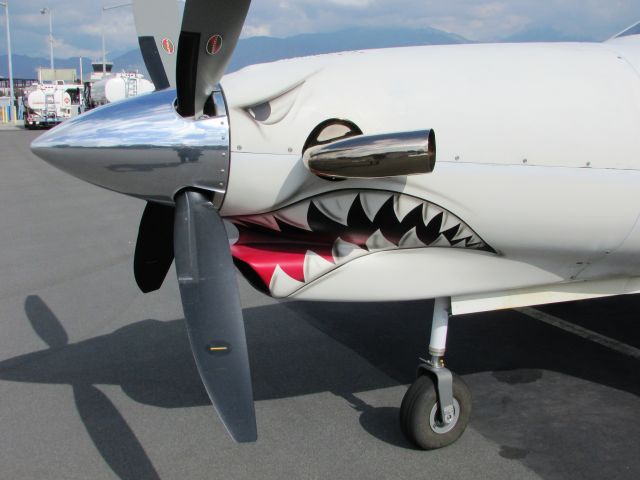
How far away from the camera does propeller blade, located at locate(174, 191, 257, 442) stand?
2.40 metres

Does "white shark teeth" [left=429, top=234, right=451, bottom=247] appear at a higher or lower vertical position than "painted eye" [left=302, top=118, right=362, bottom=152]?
lower

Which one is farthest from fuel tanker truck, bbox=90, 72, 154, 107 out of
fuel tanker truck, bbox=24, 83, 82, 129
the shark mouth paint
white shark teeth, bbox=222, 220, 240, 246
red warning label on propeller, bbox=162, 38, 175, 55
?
the shark mouth paint

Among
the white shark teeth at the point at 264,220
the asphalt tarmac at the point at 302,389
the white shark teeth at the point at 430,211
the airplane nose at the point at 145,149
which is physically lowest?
the asphalt tarmac at the point at 302,389

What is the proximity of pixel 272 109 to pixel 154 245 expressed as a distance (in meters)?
1.23

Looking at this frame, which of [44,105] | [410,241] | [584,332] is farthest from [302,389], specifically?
[44,105]

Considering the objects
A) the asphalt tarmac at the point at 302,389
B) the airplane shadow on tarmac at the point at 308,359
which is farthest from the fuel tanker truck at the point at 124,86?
the airplane shadow on tarmac at the point at 308,359

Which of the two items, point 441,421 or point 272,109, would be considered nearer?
point 272,109

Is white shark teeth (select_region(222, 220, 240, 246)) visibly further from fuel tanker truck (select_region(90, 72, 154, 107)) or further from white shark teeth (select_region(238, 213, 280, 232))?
fuel tanker truck (select_region(90, 72, 154, 107))

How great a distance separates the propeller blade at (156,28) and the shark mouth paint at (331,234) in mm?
1189

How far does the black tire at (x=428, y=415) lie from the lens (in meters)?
3.32

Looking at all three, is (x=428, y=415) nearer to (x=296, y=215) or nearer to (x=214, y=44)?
(x=296, y=215)

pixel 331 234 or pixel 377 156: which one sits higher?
pixel 377 156

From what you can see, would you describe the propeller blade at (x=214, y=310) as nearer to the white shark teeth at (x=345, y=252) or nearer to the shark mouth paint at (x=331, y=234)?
the shark mouth paint at (x=331, y=234)

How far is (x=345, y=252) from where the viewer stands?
306cm
